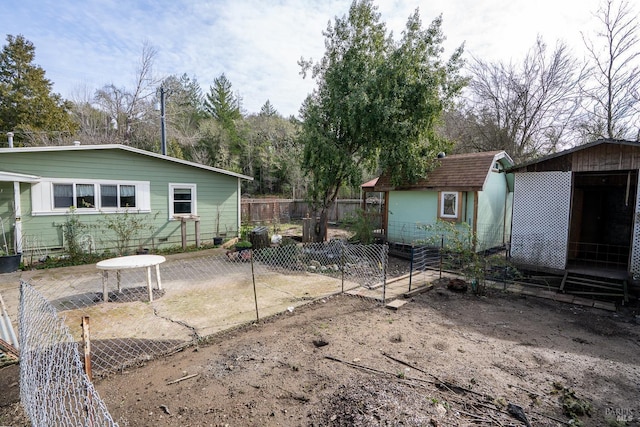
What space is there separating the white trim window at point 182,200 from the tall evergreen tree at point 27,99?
14.4 m

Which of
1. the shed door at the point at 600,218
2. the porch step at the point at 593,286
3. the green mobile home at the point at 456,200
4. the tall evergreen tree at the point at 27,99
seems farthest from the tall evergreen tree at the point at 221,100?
the porch step at the point at 593,286

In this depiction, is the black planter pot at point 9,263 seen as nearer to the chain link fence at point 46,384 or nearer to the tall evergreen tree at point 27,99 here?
the chain link fence at point 46,384

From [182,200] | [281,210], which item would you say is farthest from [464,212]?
[281,210]

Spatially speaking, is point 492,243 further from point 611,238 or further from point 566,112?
point 566,112

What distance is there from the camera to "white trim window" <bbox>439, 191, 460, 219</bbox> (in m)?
10.4

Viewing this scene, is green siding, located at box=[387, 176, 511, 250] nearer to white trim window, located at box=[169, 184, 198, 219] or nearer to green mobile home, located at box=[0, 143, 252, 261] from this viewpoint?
green mobile home, located at box=[0, 143, 252, 261]

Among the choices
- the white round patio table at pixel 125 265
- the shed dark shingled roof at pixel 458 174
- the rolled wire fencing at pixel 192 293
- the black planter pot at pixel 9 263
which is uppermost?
the shed dark shingled roof at pixel 458 174

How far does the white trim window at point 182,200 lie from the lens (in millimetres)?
11062

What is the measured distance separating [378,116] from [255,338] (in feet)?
26.0

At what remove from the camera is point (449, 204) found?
10.8 m

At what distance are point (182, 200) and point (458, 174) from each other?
9810 millimetres

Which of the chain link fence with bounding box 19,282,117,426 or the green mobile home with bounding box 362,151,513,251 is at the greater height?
the green mobile home with bounding box 362,151,513,251

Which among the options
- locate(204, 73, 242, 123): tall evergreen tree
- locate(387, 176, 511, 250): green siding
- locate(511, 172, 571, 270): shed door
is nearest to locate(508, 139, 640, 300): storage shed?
locate(511, 172, 571, 270): shed door

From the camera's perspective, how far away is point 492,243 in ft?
37.1
